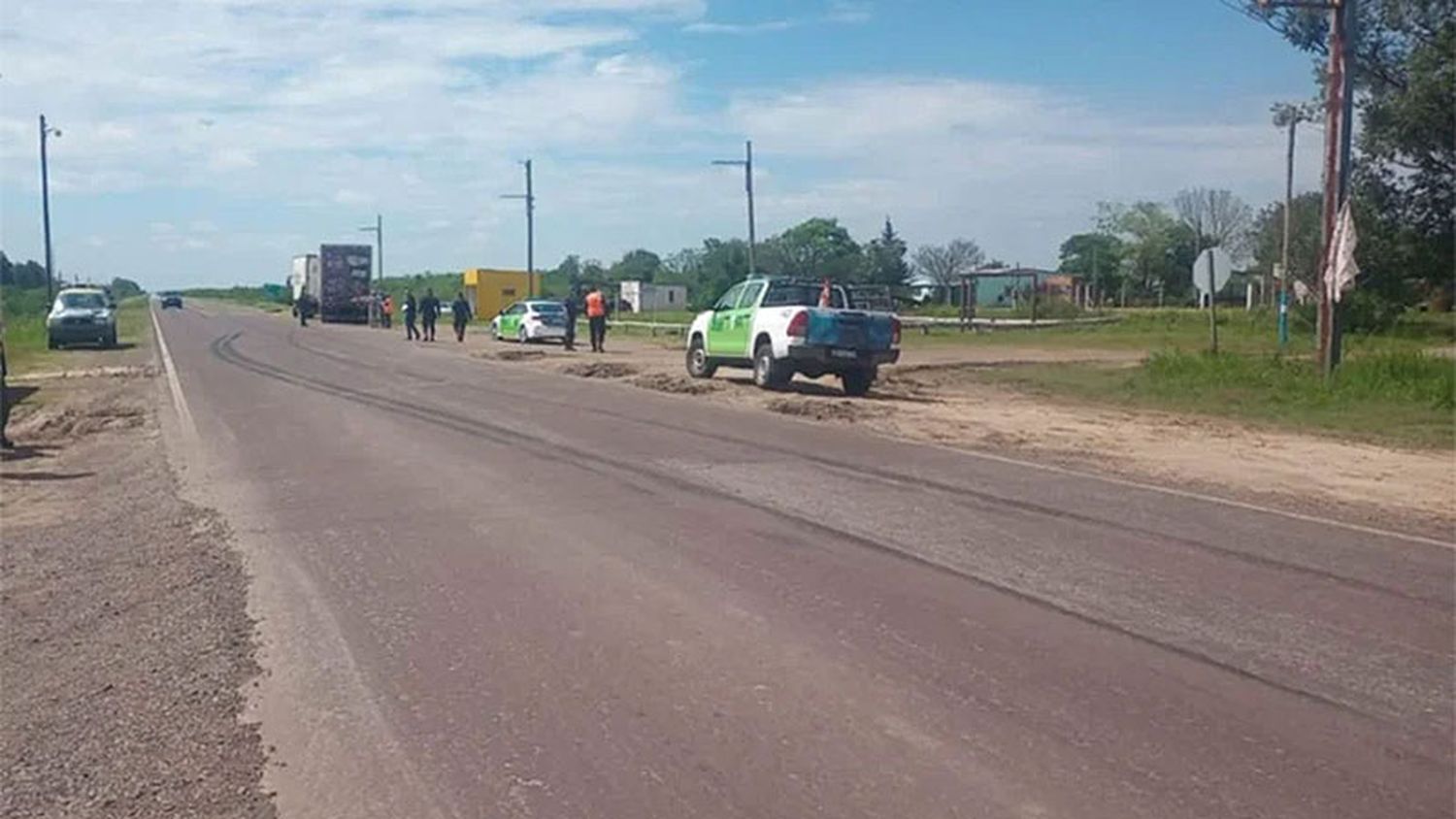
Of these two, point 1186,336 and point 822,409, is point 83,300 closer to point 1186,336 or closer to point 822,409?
point 822,409

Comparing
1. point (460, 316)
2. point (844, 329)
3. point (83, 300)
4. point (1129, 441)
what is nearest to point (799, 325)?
point (844, 329)

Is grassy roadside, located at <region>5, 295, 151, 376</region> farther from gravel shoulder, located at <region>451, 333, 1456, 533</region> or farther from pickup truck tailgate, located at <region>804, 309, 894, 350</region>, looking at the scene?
pickup truck tailgate, located at <region>804, 309, 894, 350</region>

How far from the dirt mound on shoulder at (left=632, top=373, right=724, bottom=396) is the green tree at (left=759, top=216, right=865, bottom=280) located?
214 feet

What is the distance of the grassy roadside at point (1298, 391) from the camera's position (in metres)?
21.0

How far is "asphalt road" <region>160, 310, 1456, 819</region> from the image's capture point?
563 centimetres

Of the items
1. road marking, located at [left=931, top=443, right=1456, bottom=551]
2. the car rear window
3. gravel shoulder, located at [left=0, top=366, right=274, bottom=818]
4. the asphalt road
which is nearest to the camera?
the asphalt road

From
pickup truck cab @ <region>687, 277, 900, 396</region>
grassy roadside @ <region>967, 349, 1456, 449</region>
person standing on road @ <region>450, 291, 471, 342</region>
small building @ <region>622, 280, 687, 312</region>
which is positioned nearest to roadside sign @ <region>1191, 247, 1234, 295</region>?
grassy roadside @ <region>967, 349, 1456, 449</region>

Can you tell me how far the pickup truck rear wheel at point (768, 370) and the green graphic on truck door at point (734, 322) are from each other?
1.39 ft

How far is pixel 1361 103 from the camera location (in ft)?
145

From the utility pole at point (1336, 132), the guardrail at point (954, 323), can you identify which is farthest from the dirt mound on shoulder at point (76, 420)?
the guardrail at point (954, 323)

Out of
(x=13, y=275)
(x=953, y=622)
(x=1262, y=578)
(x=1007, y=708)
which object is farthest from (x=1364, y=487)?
(x=13, y=275)

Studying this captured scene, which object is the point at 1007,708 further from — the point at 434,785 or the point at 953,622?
the point at 434,785

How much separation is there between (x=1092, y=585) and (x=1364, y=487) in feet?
21.3

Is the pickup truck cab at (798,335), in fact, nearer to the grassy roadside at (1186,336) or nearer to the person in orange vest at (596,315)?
the person in orange vest at (596,315)
